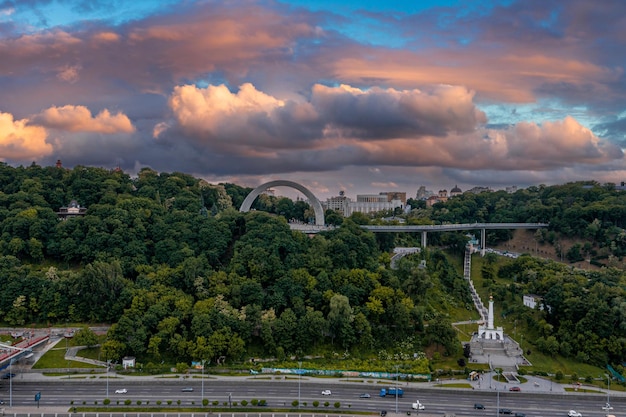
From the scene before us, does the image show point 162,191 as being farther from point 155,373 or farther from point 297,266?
point 155,373

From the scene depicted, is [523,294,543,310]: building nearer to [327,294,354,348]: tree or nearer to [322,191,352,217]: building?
[327,294,354,348]: tree

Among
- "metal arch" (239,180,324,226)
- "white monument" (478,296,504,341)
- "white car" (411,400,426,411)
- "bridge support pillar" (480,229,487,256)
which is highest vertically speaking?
"metal arch" (239,180,324,226)

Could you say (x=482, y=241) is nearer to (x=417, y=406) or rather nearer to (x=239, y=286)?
(x=239, y=286)

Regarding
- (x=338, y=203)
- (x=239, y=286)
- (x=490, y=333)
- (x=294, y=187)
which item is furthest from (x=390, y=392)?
(x=338, y=203)

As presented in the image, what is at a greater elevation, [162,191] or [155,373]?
[162,191]

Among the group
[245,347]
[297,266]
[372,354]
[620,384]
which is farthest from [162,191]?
[620,384]

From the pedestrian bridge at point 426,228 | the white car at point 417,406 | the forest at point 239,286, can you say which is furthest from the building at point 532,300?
the white car at point 417,406

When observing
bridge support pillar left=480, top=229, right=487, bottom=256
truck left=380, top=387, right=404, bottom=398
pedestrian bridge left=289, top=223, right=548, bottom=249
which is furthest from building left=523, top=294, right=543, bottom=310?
truck left=380, top=387, right=404, bottom=398
